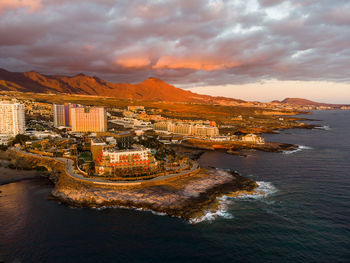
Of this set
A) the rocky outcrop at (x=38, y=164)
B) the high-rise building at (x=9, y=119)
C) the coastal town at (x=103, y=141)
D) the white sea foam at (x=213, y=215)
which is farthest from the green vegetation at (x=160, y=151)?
the high-rise building at (x=9, y=119)

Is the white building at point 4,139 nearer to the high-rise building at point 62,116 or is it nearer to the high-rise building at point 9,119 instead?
the high-rise building at point 9,119

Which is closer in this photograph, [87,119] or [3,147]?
[3,147]

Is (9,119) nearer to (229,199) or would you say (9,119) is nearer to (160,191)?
(160,191)

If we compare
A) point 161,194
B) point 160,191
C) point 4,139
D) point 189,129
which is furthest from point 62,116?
point 161,194

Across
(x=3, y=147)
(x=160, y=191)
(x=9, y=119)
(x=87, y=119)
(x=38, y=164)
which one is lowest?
(x=160, y=191)

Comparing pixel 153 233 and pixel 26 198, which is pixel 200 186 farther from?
pixel 26 198

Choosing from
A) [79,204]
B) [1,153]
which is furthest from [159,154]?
[1,153]

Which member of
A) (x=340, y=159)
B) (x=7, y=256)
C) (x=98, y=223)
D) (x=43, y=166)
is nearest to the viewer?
(x=7, y=256)
